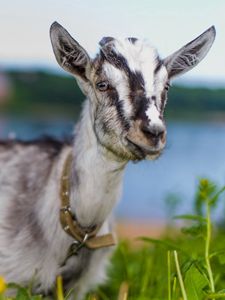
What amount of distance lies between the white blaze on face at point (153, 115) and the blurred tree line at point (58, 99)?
6465 millimetres

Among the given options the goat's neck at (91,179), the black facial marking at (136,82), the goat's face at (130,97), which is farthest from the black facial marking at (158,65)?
the goat's neck at (91,179)

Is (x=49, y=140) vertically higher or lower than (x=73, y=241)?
higher

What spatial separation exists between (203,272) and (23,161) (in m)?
1.67

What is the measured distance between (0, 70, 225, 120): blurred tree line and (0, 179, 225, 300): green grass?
349 cm

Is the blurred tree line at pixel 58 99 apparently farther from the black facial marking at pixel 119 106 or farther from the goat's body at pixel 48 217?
the black facial marking at pixel 119 106

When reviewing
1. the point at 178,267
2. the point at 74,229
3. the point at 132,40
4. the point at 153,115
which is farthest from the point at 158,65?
the point at 178,267

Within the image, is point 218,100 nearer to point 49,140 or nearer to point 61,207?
point 49,140

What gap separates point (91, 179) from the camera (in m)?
3.95

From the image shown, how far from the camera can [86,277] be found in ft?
14.1

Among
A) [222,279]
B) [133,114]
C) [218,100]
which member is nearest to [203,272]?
[133,114]

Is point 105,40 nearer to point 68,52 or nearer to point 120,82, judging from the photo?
point 68,52

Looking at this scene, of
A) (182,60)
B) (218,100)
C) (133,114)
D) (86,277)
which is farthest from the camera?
(218,100)

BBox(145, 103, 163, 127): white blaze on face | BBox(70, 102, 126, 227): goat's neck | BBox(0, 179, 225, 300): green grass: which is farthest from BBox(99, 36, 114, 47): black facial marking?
BBox(0, 179, 225, 300): green grass

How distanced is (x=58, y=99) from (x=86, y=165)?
6959 mm
